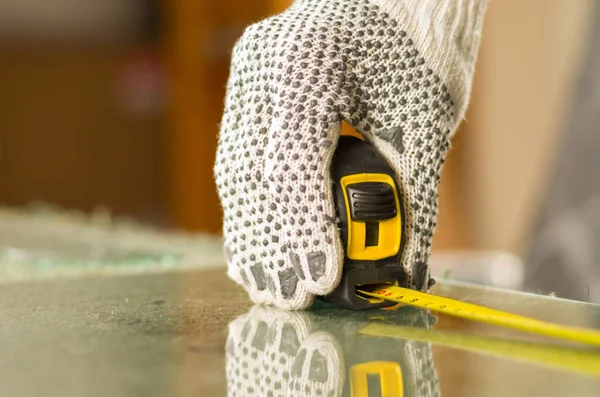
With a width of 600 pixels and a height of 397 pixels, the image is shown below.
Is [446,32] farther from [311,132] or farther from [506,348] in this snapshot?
[506,348]

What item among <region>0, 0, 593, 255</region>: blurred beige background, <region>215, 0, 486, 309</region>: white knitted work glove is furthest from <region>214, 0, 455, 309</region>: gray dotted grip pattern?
<region>0, 0, 593, 255</region>: blurred beige background

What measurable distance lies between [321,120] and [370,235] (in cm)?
12

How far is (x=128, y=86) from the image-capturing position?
475cm

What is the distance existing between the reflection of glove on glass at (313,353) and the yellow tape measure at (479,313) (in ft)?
0.08

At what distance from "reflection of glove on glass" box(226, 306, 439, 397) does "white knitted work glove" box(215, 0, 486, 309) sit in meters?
0.03

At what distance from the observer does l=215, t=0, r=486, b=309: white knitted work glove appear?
0.73 meters

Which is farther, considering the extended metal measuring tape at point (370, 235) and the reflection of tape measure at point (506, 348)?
the extended metal measuring tape at point (370, 235)

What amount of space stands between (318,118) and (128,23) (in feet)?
13.9

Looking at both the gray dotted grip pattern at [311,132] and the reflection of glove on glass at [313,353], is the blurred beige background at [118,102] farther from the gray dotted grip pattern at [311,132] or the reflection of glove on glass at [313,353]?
the reflection of glove on glass at [313,353]

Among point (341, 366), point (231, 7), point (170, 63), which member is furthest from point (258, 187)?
point (170, 63)

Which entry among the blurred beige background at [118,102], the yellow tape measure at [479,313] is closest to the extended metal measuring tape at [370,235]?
the yellow tape measure at [479,313]

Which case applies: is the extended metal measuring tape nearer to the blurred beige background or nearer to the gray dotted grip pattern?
the gray dotted grip pattern

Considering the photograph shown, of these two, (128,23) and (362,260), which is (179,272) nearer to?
(362,260)

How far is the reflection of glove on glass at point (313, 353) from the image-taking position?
1.87ft
